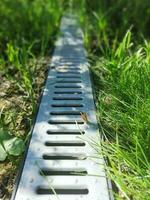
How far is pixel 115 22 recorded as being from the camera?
3561 millimetres

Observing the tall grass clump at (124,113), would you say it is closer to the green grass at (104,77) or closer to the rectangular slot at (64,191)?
the green grass at (104,77)

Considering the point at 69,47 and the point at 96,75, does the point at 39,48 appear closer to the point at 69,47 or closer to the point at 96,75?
the point at 69,47

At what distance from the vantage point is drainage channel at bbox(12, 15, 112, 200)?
1.48m

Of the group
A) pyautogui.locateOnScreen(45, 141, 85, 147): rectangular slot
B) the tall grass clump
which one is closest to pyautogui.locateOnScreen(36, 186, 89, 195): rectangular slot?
the tall grass clump

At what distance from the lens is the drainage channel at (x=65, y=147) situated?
148 cm

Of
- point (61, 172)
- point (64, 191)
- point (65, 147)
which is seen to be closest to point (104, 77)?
point (65, 147)

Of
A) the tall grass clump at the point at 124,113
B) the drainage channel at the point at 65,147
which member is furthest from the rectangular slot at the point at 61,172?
the tall grass clump at the point at 124,113

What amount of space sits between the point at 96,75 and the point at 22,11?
1292 mm

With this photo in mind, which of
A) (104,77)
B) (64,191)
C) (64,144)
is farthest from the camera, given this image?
(104,77)

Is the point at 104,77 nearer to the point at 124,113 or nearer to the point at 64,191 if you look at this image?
the point at 124,113

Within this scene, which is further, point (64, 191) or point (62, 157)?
point (62, 157)

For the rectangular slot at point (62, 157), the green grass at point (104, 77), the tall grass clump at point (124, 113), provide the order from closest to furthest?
1. the tall grass clump at point (124, 113)
2. the green grass at point (104, 77)
3. the rectangular slot at point (62, 157)

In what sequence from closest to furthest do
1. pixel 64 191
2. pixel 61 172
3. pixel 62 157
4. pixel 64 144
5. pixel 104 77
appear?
1. pixel 64 191
2. pixel 61 172
3. pixel 62 157
4. pixel 64 144
5. pixel 104 77

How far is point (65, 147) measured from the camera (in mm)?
→ 1752
